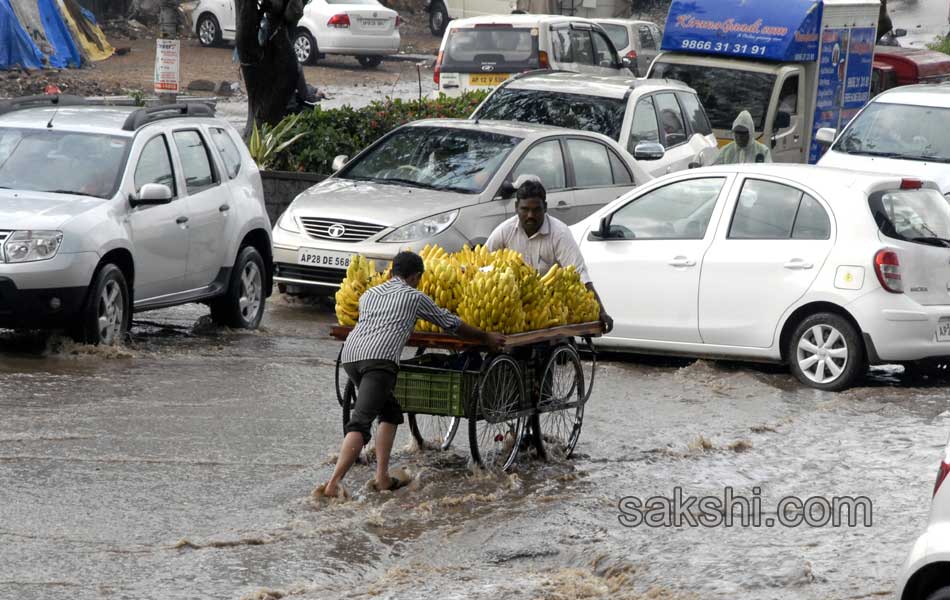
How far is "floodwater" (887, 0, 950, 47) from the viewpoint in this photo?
47.4 m

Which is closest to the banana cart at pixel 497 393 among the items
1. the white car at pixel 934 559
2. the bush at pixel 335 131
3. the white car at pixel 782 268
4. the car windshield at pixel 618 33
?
the white car at pixel 782 268

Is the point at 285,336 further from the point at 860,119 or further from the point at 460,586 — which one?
the point at 860,119

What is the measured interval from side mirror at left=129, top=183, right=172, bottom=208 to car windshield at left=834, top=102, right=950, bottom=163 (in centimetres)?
878

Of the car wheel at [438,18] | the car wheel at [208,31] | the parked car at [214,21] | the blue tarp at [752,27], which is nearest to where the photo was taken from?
the blue tarp at [752,27]

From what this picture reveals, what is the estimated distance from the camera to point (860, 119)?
17844mm

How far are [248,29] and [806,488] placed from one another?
1143cm

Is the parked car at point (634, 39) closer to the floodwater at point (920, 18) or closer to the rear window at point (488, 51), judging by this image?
the rear window at point (488, 51)

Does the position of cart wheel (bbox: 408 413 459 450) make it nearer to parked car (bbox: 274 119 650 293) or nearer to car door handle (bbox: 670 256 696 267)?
car door handle (bbox: 670 256 696 267)

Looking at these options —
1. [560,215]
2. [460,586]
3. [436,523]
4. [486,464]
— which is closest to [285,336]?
[560,215]

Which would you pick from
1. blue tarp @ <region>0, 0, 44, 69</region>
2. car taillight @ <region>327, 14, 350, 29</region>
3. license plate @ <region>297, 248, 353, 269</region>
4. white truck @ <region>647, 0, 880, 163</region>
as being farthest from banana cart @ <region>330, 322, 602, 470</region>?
car taillight @ <region>327, 14, 350, 29</region>

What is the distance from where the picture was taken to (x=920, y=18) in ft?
167

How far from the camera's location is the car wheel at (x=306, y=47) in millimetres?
34875

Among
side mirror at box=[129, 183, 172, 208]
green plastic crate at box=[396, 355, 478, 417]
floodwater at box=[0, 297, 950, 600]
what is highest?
side mirror at box=[129, 183, 172, 208]

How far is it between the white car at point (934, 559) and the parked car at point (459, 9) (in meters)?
33.1
